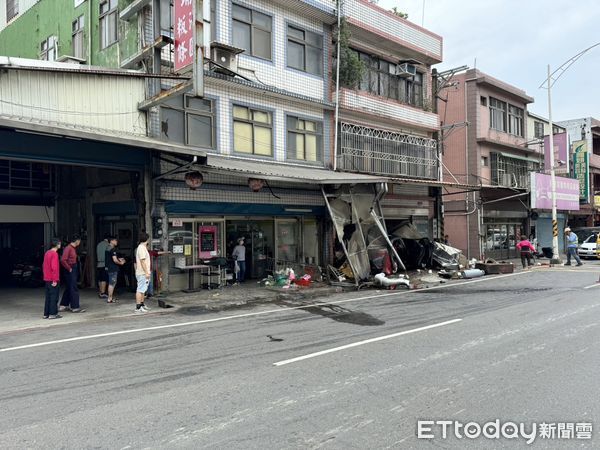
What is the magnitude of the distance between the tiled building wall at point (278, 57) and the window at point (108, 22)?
348 cm

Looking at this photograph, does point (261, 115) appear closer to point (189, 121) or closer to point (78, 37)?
point (189, 121)

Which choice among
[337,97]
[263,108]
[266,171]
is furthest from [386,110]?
[266,171]

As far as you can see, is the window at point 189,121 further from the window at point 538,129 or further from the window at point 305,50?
the window at point 538,129

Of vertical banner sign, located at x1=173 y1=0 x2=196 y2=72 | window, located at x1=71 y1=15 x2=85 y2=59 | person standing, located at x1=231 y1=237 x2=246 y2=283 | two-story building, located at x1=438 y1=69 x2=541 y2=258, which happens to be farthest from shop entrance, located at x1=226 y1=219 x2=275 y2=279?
two-story building, located at x1=438 y1=69 x2=541 y2=258

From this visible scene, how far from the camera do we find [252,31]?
1622 centimetres

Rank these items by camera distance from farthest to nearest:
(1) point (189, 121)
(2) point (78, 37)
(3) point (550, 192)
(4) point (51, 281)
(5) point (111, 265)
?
(3) point (550, 192), (2) point (78, 37), (1) point (189, 121), (5) point (111, 265), (4) point (51, 281)

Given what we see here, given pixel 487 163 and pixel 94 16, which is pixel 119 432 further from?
pixel 487 163

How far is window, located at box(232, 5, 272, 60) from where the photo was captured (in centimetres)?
1584

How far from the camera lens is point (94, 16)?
653 inches

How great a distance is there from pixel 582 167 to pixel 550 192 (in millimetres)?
8663

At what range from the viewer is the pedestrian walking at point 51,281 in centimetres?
1011

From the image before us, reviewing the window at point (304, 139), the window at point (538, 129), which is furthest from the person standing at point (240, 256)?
the window at point (538, 129)

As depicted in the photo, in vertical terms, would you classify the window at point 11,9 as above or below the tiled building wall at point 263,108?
above

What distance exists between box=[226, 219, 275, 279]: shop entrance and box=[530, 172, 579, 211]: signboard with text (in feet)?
57.4
